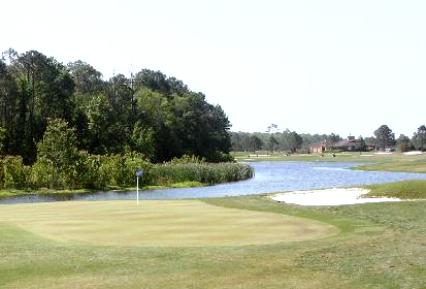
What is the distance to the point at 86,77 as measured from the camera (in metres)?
129

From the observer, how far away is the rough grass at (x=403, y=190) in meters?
35.9

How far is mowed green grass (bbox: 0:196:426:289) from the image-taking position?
13750mm

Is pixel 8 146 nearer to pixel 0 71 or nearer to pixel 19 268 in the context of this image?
pixel 0 71

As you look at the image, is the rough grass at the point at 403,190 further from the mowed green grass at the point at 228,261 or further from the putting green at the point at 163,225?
the mowed green grass at the point at 228,261

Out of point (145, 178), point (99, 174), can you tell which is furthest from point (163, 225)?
point (145, 178)

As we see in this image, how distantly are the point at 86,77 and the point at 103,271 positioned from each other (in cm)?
11718

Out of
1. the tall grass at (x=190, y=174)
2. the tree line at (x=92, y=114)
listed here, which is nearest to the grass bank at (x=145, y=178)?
the tall grass at (x=190, y=174)

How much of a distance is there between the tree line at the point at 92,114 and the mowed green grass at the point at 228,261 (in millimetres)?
55248

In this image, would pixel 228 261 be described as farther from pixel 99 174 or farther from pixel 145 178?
pixel 145 178

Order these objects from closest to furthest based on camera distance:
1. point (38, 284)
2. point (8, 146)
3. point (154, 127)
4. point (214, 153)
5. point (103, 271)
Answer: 1. point (38, 284)
2. point (103, 271)
3. point (8, 146)
4. point (154, 127)
5. point (214, 153)

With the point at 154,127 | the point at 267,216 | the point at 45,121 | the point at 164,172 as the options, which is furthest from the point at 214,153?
the point at 267,216

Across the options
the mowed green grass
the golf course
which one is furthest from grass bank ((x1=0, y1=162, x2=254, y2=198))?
the mowed green grass

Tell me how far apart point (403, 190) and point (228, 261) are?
77.4ft

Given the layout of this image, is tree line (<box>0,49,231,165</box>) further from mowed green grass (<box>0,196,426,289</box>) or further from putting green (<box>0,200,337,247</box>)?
mowed green grass (<box>0,196,426,289</box>)
